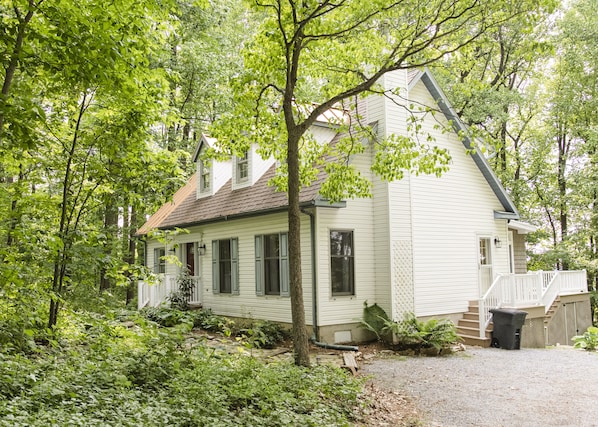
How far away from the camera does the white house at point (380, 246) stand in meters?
11.9

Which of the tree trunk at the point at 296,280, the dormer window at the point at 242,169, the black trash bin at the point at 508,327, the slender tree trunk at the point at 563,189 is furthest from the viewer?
the slender tree trunk at the point at 563,189

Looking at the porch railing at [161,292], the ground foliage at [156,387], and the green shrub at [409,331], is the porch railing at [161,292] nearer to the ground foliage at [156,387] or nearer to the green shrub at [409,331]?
the green shrub at [409,331]

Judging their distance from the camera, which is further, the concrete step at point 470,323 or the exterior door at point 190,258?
the exterior door at point 190,258

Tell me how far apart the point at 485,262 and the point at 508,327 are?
336cm

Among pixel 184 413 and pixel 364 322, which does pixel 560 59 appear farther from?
pixel 184 413

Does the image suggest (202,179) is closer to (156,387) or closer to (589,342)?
(156,387)

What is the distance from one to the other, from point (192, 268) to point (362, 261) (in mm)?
7623

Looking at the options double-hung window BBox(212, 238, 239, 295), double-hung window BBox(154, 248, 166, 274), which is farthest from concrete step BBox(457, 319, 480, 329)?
double-hung window BBox(154, 248, 166, 274)

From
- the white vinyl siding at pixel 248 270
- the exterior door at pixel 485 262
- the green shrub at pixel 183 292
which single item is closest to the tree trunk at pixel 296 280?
the white vinyl siding at pixel 248 270

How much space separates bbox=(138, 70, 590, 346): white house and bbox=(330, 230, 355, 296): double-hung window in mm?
28

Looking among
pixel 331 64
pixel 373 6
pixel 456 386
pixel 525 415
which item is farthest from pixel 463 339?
pixel 373 6

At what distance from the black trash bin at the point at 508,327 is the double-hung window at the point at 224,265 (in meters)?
7.53

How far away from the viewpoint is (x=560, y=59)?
78.5ft

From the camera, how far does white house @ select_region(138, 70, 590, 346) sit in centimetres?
1190
